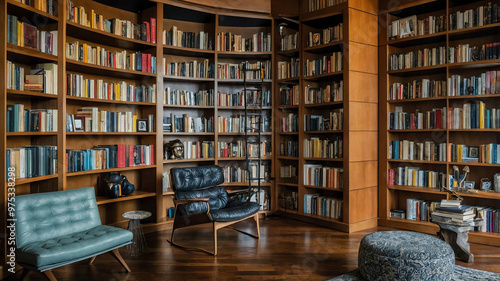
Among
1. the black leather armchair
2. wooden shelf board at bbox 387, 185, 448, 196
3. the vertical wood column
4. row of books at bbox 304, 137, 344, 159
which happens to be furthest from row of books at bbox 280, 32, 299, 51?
wooden shelf board at bbox 387, 185, 448, 196

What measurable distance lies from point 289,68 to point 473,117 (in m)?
2.53

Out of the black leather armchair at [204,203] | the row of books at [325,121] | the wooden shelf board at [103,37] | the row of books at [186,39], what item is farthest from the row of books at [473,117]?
the wooden shelf board at [103,37]

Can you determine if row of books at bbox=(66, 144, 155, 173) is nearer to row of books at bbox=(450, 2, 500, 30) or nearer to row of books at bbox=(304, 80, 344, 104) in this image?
row of books at bbox=(304, 80, 344, 104)

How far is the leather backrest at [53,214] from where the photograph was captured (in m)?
3.26

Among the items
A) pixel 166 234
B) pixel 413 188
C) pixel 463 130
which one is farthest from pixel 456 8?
pixel 166 234

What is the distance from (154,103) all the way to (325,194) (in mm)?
2789

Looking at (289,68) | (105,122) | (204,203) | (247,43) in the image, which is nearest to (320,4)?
(289,68)

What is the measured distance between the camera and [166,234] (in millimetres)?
4984

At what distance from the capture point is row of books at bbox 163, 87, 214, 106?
212 inches

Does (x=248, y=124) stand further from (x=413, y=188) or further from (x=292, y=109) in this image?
(x=413, y=188)

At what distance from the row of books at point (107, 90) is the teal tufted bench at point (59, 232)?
4.09ft

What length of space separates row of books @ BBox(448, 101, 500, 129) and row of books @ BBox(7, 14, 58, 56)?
4.62 meters

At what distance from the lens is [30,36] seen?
3.78 meters

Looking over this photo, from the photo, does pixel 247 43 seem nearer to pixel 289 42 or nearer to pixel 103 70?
pixel 289 42
